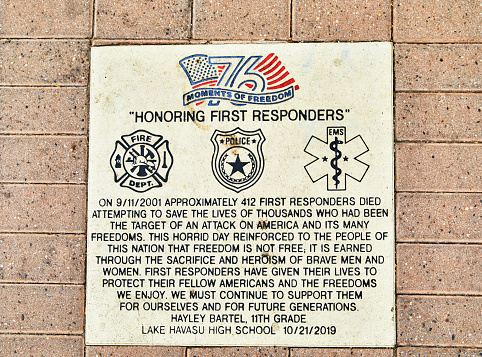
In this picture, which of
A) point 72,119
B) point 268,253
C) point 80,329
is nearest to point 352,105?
point 268,253

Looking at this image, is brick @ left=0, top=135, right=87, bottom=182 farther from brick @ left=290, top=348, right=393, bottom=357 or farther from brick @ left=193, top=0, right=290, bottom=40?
brick @ left=290, top=348, right=393, bottom=357

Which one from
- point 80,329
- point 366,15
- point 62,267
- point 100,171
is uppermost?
point 366,15

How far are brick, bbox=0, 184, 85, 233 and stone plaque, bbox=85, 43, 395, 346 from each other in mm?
97

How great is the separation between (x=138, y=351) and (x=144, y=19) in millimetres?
1722

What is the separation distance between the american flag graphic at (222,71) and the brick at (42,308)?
1242mm

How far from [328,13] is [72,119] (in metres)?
1.46

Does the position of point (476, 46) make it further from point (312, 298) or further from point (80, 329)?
point (80, 329)

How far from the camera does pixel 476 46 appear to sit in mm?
1888

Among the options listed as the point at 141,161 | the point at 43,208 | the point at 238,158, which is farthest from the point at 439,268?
the point at 43,208

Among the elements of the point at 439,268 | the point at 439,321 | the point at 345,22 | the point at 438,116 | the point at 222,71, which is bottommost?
the point at 439,321

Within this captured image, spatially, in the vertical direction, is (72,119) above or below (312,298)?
above

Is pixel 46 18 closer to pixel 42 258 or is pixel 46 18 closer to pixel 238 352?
pixel 42 258

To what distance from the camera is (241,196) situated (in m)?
1.86

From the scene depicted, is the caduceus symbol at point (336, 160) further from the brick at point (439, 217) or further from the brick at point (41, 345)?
the brick at point (41, 345)
